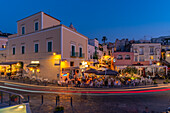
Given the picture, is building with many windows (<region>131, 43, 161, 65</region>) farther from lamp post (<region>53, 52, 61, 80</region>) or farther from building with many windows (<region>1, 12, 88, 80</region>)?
lamp post (<region>53, 52, 61, 80</region>)

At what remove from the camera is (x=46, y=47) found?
61.4 ft

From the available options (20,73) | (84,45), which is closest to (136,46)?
(84,45)

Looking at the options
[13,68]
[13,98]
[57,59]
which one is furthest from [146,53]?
[13,68]

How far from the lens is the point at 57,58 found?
679 inches

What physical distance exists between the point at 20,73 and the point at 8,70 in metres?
3.66

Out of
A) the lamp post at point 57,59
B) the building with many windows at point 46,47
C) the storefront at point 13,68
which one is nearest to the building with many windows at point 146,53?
the building with many windows at point 46,47

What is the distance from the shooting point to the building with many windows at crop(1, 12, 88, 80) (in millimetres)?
17391

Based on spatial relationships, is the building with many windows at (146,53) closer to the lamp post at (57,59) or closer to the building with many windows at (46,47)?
the building with many windows at (46,47)

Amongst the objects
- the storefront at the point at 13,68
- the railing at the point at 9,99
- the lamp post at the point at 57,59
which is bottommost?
the railing at the point at 9,99

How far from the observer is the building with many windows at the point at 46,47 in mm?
17391

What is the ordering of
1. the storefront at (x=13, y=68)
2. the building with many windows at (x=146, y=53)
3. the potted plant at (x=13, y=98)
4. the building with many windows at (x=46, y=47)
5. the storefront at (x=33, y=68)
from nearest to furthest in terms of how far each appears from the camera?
the potted plant at (x=13, y=98), the building with many windows at (x=46, y=47), the storefront at (x=33, y=68), the storefront at (x=13, y=68), the building with many windows at (x=146, y=53)

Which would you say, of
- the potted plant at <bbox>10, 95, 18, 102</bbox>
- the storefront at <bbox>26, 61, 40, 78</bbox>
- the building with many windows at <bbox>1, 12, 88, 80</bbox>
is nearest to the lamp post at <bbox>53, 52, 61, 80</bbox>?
the building with many windows at <bbox>1, 12, 88, 80</bbox>

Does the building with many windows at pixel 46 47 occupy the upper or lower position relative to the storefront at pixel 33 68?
upper

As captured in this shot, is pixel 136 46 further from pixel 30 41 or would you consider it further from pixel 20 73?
pixel 20 73
